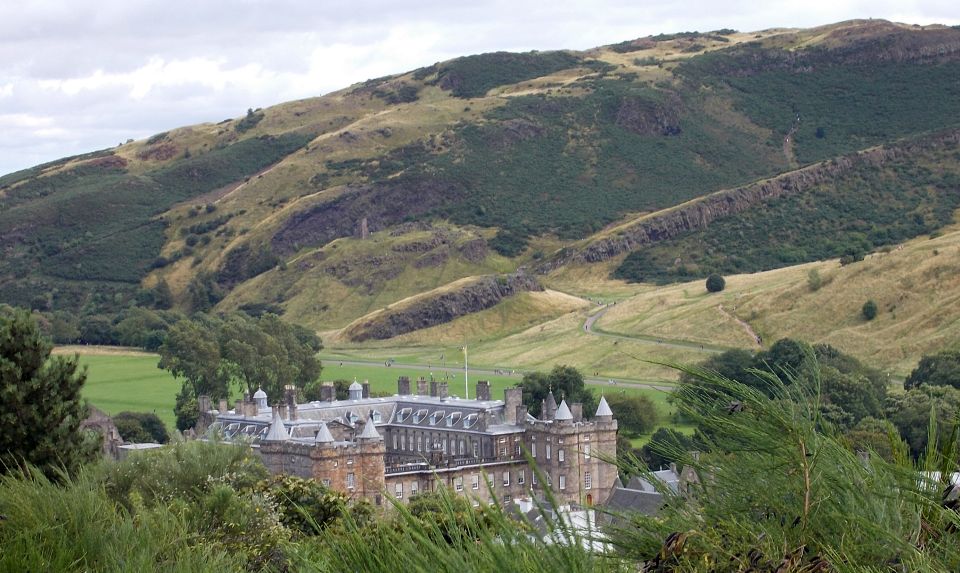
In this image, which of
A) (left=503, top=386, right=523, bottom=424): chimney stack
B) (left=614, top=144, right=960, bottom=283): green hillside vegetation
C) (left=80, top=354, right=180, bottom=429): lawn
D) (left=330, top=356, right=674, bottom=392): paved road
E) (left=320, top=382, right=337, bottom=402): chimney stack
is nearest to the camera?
(left=503, top=386, right=523, bottom=424): chimney stack

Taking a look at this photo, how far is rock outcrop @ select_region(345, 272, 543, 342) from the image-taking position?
6388 inches

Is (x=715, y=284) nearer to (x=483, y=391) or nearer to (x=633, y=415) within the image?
(x=633, y=415)

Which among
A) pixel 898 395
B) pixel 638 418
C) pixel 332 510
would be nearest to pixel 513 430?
pixel 638 418

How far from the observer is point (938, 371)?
315ft

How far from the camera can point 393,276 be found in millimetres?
188125

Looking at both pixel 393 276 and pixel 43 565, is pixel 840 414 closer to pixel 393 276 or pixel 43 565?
pixel 43 565

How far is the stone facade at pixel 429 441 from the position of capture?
7606cm

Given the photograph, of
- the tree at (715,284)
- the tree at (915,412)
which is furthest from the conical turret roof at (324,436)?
the tree at (715,284)

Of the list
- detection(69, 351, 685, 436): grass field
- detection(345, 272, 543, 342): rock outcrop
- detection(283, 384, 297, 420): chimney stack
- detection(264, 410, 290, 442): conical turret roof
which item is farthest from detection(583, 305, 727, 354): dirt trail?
detection(264, 410, 290, 442): conical turret roof

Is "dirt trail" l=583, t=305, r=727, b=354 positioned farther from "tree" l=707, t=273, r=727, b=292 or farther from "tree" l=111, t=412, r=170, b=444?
"tree" l=111, t=412, r=170, b=444

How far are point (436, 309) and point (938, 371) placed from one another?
7658 cm

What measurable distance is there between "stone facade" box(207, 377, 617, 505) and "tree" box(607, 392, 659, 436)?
10.9m

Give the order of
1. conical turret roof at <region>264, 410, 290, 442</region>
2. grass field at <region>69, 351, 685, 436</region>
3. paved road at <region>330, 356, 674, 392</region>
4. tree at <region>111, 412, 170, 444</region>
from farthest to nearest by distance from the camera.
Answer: paved road at <region>330, 356, 674, 392</region> < grass field at <region>69, 351, 685, 436</region> < tree at <region>111, 412, 170, 444</region> < conical turret roof at <region>264, 410, 290, 442</region>

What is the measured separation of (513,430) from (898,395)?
26913mm
